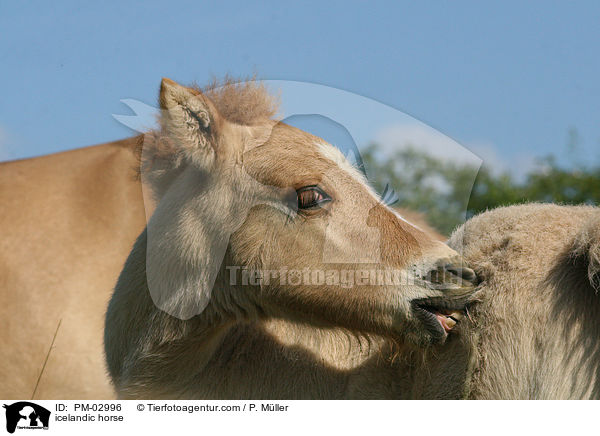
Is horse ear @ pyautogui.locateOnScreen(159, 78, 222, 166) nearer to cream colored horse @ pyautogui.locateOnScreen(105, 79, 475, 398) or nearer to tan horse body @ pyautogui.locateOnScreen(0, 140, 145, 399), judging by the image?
cream colored horse @ pyautogui.locateOnScreen(105, 79, 475, 398)

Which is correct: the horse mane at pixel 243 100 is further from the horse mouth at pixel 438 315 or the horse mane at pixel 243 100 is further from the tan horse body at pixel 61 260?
the tan horse body at pixel 61 260

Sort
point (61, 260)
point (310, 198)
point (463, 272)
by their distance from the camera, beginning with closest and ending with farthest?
point (463, 272)
point (310, 198)
point (61, 260)

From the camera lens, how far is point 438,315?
3242 millimetres

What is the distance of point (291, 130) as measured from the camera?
12.4 feet

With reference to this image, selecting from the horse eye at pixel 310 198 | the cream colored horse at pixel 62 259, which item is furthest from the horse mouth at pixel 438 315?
the cream colored horse at pixel 62 259

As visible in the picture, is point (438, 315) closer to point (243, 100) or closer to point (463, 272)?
point (463, 272)

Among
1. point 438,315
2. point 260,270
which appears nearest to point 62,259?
point 260,270

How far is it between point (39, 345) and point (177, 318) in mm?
3491
